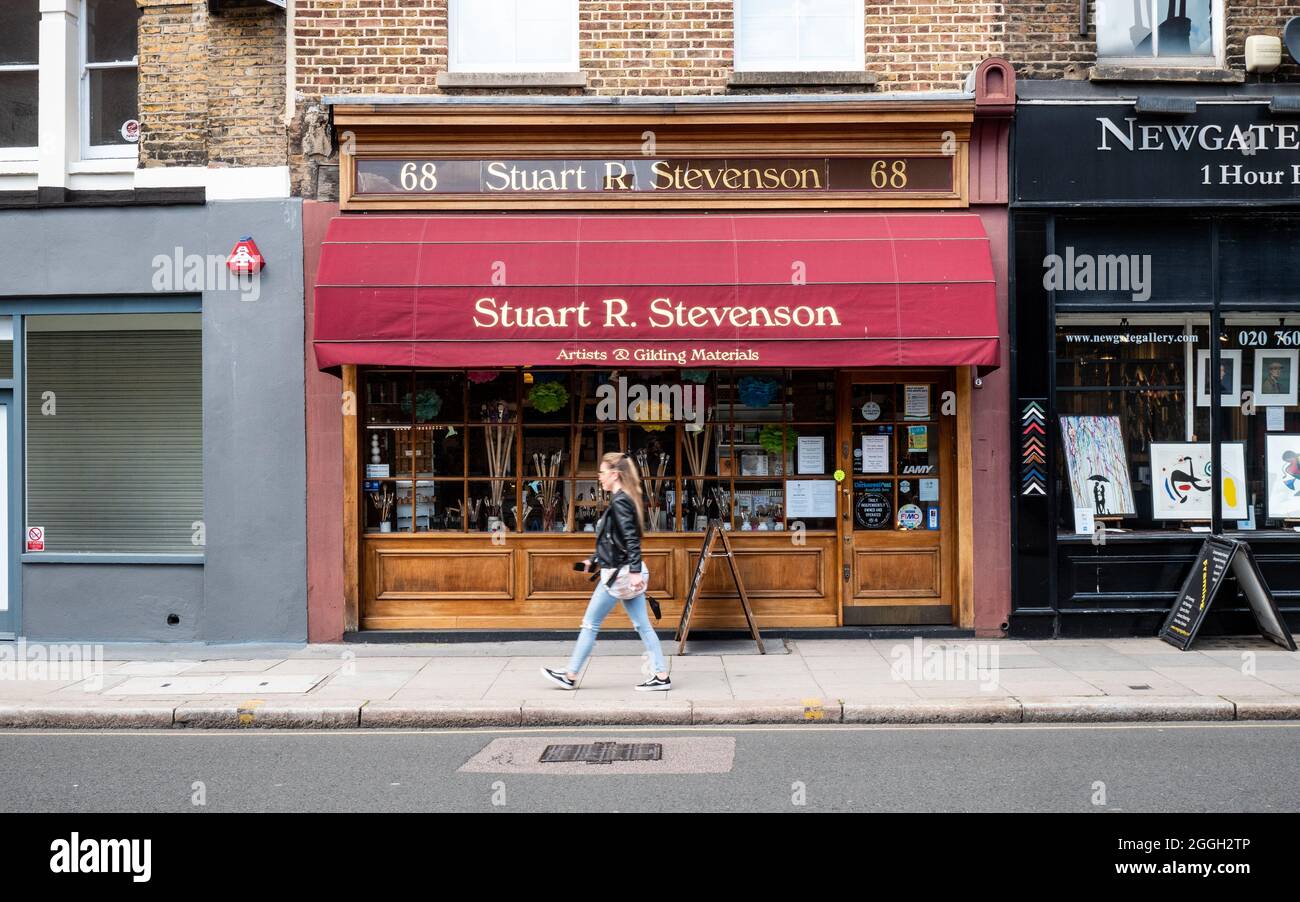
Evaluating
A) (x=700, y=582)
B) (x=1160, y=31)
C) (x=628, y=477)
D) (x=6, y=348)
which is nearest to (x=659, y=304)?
(x=628, y=477)

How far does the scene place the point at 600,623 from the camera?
27.7 ft

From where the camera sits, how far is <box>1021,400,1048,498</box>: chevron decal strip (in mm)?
10445

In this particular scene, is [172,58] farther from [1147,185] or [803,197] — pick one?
[1147,185]

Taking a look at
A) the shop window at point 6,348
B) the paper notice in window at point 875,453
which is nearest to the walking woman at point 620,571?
the paper notice in window at point 875,453

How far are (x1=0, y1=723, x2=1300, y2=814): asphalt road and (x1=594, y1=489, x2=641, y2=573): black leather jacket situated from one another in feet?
4.40

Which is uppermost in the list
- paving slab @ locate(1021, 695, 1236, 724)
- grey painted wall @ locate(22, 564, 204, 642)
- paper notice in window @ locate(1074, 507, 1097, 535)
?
paper notice in window @ locate(1074, 507, 1097, 535)

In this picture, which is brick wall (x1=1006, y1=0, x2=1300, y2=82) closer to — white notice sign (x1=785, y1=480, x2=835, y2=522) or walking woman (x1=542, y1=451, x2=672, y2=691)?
white notice sign (x1=785, y1=480, x2=835, y2=522)

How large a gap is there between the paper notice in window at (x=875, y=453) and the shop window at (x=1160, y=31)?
4513mm

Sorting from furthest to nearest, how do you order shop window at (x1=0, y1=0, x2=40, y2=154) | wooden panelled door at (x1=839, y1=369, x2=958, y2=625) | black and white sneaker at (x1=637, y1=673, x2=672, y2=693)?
shop window at (x1=0, y1=0, x2=40, y2=154), wooden panelled door at (x1=839, y1=369, x2=958, y2=625), black and white sneaker at (x1=637, y1=673, x2=672, y2=693)

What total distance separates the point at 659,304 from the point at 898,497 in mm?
3189

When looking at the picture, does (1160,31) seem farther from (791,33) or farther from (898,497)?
(898,497)

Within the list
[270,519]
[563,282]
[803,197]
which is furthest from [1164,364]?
[270,519]

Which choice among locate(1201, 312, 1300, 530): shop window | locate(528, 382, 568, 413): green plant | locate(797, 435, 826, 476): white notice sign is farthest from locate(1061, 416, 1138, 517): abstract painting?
locate(528, 382, 568, 413): green plant

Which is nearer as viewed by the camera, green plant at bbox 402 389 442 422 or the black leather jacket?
the black leather jacket
